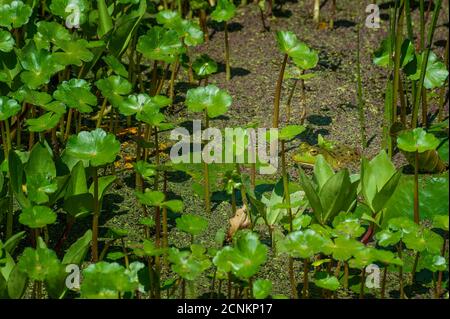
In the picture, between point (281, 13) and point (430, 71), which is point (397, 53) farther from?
point (281, 13)

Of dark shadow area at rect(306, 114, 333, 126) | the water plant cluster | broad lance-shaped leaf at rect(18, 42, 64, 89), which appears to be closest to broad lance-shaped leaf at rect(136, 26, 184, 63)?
the water plant cluster

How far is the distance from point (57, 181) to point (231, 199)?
0.50 metres

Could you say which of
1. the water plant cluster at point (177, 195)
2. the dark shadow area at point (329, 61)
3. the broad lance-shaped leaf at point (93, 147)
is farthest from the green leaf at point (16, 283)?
the dark shadow area at point (329, 61)

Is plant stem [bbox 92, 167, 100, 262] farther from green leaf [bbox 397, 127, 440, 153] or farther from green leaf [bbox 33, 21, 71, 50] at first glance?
green leaf [bbox 397, 127, 440, 153]

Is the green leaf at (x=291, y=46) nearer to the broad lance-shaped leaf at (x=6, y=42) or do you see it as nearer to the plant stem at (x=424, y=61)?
the plant stem at (x=424, y=61)

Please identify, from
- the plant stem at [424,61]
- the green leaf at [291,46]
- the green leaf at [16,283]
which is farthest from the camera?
the plant stem at [424,61]

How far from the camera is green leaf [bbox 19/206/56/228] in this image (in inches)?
79.0

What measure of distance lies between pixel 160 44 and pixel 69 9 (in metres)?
0.27

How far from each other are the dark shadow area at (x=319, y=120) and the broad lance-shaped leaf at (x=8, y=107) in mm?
913

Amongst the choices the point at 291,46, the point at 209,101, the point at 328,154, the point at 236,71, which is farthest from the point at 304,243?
the point at 236,71

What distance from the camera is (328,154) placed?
2.64m

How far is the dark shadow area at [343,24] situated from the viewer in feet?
10.7

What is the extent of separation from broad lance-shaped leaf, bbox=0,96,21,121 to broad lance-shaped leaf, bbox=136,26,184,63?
423 mm

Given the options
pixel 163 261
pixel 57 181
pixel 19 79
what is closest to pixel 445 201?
pixel 163 261
